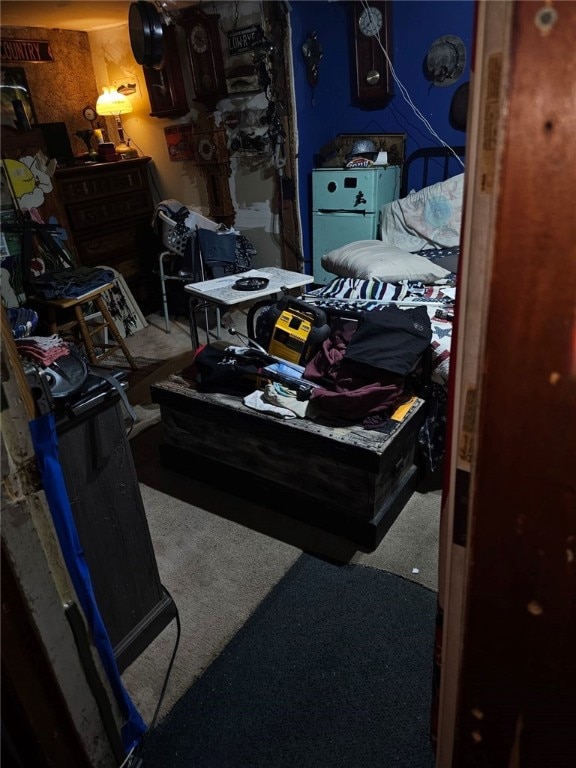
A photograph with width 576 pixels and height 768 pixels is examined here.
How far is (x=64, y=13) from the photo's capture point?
398 centimetres

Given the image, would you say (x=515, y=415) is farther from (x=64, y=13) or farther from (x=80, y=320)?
(x=64, y=13)

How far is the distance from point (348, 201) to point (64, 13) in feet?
8.71

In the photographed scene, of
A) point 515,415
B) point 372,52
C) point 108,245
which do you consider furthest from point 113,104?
point 515,415

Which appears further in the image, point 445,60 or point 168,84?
point 168,84

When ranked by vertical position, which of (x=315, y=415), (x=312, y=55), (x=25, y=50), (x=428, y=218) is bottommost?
(x=315, y=415)

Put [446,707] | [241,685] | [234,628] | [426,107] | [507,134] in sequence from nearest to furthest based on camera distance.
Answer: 1. [507,134]
2. [446,707]
3. [241,685]
4. [234,628]
5. [426,107]

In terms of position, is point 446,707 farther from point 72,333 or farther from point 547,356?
point 72,333

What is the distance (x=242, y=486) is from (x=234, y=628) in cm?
66

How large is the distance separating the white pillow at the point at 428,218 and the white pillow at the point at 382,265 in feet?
1.35

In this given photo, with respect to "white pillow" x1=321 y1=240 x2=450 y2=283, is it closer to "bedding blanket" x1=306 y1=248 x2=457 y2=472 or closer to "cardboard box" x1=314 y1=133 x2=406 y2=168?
"bedding blanket" x1=306 y1=248 x2=457 y2=472

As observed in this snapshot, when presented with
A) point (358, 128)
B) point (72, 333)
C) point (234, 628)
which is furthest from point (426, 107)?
point (234, 628)

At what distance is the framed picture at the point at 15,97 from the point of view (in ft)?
13.7

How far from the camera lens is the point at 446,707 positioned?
0.95 meters

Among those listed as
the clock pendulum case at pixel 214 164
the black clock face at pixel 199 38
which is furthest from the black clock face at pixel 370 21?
the clock pendulum case at pixel 214 164
